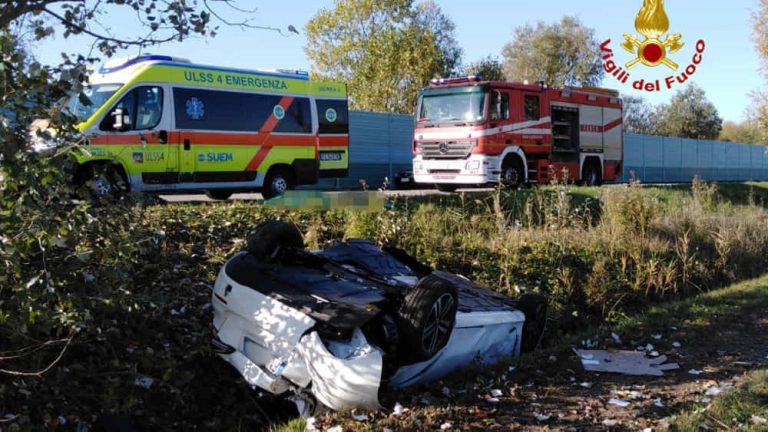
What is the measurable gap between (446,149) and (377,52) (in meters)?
17.0

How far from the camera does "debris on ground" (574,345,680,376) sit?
218 inches

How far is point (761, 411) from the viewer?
441 centimetres

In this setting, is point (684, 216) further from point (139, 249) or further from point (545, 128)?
point (139, 249)

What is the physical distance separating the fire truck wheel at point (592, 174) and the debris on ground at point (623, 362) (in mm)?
13685

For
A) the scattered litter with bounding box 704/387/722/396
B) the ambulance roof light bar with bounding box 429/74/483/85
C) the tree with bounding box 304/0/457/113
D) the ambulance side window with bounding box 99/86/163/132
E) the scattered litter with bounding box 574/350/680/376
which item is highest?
the tree with bounding box 304/0/457/113

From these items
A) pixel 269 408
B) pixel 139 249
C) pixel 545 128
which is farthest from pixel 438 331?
pixel 545 128

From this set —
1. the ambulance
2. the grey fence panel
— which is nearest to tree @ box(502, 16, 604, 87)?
the grey fence panel

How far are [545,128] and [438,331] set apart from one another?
12996 millimetres

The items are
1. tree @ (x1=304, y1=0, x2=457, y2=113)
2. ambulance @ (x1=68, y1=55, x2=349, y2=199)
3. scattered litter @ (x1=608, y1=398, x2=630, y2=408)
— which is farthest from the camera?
tree @ (x1=304, y1=0, x2=457, y2=113)

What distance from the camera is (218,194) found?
517 inches

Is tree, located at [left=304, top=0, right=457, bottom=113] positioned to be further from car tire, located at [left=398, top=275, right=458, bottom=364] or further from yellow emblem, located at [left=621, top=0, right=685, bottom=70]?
car tire, located at [left=398, top=275, right=458, bottom=364]

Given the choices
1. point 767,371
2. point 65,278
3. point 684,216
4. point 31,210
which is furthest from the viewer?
point 684,216

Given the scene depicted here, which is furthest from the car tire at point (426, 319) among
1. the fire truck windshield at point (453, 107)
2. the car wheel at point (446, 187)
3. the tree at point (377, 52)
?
the tree at point (377, 52)

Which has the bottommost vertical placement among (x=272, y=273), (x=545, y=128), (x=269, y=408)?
(x=269, y=408)
